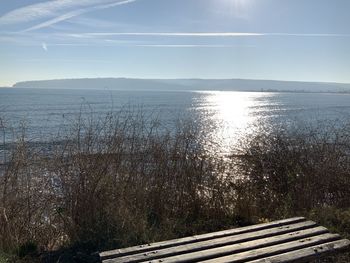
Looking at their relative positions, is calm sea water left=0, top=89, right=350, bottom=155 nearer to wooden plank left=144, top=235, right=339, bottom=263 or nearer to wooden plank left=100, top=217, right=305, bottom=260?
wooden plank left=100, top=217, right=305, bottom=260

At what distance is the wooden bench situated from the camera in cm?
352

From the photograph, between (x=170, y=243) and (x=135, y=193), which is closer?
(x=170, y=243)

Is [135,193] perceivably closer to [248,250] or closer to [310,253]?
[248,250]

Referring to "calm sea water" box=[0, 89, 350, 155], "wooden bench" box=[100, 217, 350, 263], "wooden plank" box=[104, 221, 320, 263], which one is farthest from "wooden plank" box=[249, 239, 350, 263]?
"calm sea water" box=[0, 89, 350, 155]

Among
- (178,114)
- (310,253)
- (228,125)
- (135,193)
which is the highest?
(310,253)

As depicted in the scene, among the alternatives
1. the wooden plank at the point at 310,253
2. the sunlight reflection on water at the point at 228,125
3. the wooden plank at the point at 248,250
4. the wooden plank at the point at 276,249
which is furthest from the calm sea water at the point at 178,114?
the wooden plank at the point at 310,253

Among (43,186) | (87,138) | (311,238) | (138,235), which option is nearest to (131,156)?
(87,138)

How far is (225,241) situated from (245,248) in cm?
23

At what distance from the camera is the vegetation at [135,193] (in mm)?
5152

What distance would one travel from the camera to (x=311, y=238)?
4.08m

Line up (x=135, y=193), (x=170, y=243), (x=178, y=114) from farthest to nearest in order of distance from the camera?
(x=178, y=114), (x=135, y=193), (x=170, y=243)

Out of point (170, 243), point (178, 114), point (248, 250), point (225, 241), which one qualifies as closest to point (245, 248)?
point (248, 250)

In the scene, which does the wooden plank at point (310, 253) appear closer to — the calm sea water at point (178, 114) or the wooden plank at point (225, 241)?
A: the wooden plank at point (225, 241)

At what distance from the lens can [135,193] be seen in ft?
19.8
